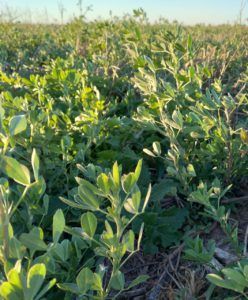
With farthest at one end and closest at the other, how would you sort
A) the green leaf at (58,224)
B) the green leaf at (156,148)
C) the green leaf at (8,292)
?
1. the green leaf at (156,148)
2. the green leaf at (58,224)
3. the green leaf at (8,292)

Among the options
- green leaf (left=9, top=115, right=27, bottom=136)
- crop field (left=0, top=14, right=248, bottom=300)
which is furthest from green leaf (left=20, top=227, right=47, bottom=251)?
green leaf (left=9, top=115, right=27, bottom=136)

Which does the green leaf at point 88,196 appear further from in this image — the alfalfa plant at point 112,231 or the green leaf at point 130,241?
the green leaf at point 130,241

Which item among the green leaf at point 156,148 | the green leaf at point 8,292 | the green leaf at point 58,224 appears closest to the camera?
the green leaf at point 8,292

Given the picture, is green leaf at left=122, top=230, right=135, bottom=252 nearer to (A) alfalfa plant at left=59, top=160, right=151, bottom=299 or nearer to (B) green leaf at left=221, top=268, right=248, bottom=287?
(A) alfalfa plant at left=59, top=160, right=151, bottom=299

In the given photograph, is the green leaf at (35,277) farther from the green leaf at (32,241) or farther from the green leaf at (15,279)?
the green leaf at (32,241)

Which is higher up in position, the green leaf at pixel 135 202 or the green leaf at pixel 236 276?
the green leaf at pixel 135 202

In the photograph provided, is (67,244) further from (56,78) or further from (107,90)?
(107,90)

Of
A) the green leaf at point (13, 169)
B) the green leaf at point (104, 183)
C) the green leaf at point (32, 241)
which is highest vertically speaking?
the green leaf at point (13, 169)

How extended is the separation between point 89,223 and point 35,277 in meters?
0.23

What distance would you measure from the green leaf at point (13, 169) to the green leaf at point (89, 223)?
205 millimetres

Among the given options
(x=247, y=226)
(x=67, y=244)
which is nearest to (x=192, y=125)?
(x=247, y=226)

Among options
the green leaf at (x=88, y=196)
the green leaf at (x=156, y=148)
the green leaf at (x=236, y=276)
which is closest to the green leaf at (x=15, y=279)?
the green leaf at (x=88, y=196)

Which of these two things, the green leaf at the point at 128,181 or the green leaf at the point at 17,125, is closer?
the green leaf at the point at 17,125

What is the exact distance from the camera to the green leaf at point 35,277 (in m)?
0.72
